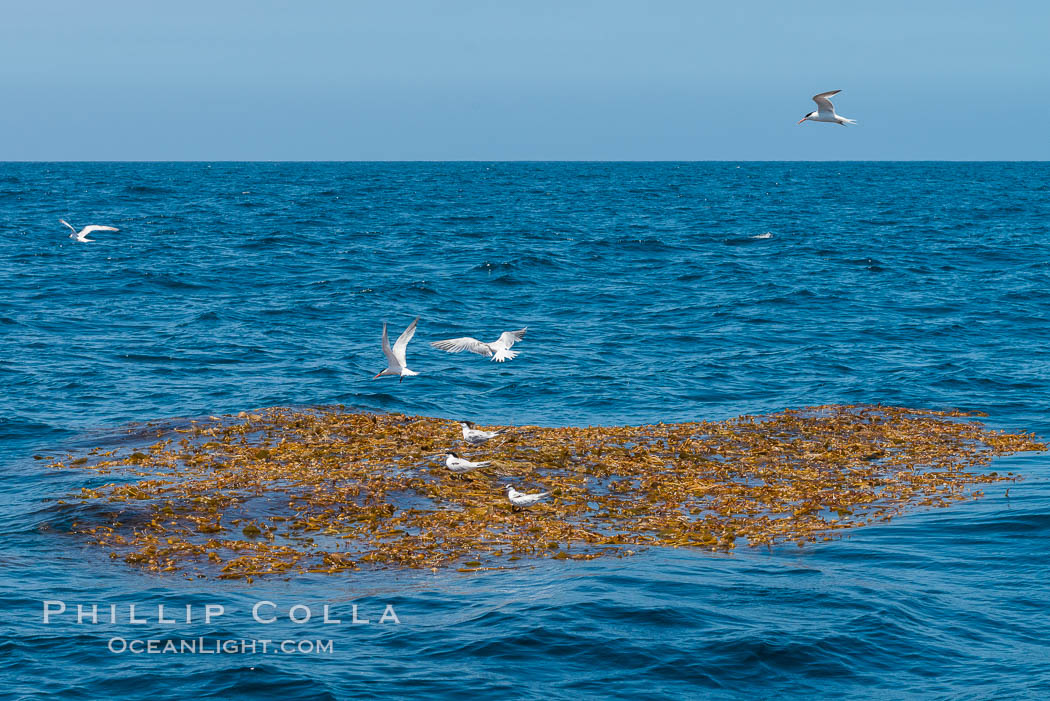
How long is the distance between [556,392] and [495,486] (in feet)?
28.0

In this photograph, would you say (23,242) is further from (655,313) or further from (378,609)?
(378,609)

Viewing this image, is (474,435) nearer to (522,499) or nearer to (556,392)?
(522,499)

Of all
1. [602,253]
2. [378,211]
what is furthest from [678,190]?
[602,253]

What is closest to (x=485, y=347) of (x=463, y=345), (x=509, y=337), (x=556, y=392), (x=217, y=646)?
(x=463, y=345)

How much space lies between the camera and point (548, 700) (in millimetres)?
10391

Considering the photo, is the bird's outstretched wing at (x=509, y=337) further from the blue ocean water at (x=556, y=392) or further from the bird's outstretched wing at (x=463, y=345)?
the blue ocean water at (x=556, y=392)

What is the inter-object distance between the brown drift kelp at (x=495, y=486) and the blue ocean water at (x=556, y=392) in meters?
0.62

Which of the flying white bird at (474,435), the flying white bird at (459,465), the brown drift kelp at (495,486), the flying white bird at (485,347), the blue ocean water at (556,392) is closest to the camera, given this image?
the blue ocean water at (556,392)

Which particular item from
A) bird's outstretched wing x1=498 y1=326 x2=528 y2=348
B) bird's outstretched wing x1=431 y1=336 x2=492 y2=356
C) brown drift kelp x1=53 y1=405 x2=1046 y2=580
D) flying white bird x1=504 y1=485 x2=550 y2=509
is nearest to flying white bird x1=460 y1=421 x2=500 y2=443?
brown drift kelp x1=53 y1=405 x2=1046 y2=580

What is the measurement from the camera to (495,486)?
55.4ft

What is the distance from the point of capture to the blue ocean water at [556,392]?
11156 millimetres

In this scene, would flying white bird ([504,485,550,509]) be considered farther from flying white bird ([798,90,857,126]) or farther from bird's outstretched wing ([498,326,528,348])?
flying white bird ([798,90,857,126])

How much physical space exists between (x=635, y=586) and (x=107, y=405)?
575 inches

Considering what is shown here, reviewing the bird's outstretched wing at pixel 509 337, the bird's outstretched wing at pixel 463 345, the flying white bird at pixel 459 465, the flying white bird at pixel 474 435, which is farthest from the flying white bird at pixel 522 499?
the bird's outstretched wing at pixel 509 337
